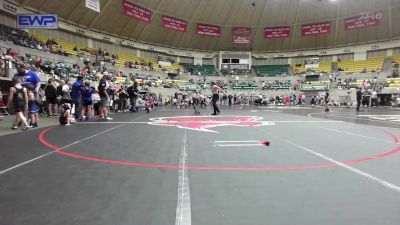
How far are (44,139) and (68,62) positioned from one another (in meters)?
23.5

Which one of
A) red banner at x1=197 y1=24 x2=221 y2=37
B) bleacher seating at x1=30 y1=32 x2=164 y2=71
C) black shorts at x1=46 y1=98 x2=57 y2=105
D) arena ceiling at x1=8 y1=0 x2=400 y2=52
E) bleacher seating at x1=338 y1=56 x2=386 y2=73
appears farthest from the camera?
bleacher seating at x1=338 y1=56 x2=386 y2=73

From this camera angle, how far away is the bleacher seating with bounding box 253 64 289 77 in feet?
151

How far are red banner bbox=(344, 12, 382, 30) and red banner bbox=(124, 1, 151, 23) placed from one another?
2364 cm

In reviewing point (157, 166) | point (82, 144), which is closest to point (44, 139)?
point (82, 144)

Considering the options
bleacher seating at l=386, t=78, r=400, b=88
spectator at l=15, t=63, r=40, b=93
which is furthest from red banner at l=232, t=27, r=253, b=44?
spectator at l=15, t=63, r=40, b=93

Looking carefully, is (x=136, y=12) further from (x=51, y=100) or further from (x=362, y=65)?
(x=362, y=65)

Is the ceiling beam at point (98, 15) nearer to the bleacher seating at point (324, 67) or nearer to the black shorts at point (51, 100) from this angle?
the black shorts at point (51, 100)

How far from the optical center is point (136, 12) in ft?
104

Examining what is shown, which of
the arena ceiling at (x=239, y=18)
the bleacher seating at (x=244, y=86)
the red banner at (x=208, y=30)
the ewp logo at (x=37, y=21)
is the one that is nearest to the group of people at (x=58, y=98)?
the ewp logo at (x=37, y=21)

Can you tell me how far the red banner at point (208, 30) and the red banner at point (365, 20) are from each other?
16077mm

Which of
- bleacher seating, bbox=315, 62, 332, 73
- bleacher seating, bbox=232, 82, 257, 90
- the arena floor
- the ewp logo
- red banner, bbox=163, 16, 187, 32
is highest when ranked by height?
red banner, bbox=163, 16, 187, 32

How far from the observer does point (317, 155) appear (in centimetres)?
428

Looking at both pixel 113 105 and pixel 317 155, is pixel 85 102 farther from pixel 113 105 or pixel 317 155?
pixel 317 155

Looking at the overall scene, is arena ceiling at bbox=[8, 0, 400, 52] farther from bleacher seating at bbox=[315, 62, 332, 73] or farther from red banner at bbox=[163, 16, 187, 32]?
bleacher seating at bbox=[315, 62, 332, 73]
